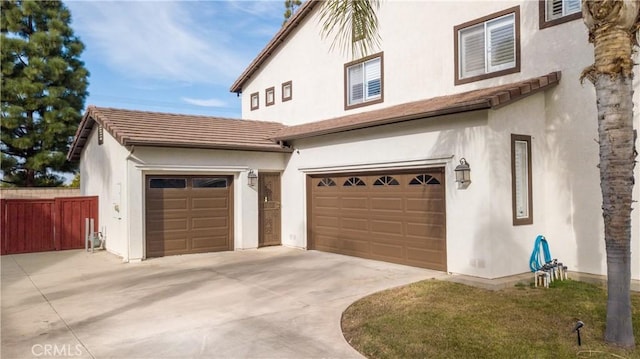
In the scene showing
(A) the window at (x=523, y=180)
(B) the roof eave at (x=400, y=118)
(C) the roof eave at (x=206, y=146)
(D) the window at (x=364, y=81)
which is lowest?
(A) the window at (x=523, y=180)

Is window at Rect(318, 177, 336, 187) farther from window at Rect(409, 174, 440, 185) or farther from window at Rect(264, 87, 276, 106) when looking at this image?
window at Rect(264, 87, 276, 106)

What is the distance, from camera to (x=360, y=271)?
9602 millimetres

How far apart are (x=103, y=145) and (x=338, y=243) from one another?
7439 mm

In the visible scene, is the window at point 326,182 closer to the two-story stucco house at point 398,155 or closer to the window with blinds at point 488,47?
the two-story stucco house at point 398,155

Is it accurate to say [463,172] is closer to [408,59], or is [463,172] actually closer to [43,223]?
[408,59]

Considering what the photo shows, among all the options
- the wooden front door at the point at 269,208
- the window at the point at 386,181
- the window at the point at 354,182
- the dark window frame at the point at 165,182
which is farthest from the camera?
the wooden front door at the point at 269,208

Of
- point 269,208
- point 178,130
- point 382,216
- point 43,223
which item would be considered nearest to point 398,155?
point 382,216

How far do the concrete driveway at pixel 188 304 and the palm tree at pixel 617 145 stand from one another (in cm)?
A: 294

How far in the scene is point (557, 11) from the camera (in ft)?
29.2

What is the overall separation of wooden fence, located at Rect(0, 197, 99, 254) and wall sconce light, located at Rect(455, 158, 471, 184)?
11.2 metres

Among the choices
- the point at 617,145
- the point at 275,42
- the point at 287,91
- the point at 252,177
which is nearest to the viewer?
the point at 617,145

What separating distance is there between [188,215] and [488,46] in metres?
8.57

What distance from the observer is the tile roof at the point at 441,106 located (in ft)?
26.9

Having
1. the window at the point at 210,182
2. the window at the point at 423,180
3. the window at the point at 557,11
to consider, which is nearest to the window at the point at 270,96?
the window at the point at 210,182
